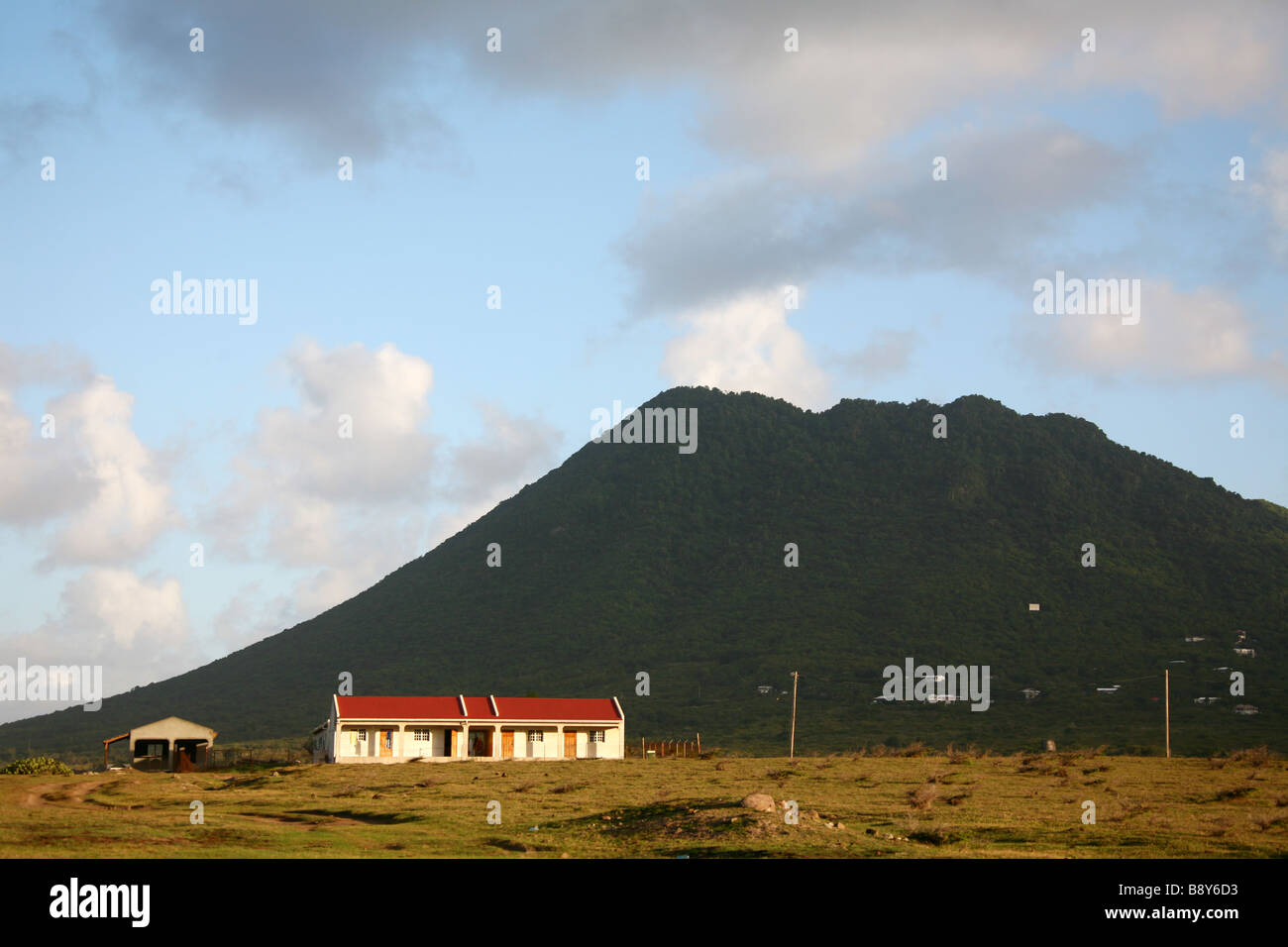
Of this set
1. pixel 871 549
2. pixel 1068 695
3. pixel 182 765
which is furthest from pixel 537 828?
pixel 871 549

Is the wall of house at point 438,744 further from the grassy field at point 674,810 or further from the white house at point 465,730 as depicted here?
the grassy field at point 674,810

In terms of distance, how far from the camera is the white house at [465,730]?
6712 centimetres

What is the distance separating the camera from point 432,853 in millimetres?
28516

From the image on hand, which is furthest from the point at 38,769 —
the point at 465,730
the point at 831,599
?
the point at 831,599

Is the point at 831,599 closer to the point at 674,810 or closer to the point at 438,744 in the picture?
the point at 438,744

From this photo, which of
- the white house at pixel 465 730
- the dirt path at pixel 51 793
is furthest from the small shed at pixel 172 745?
the dirt path at pixel 51 793

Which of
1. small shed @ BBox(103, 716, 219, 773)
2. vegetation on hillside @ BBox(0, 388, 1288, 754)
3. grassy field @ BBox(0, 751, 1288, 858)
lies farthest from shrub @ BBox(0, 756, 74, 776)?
vegetation on hillside @ BBox(0, 388, 1288, 754)

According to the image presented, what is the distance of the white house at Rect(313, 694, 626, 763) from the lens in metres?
67.1

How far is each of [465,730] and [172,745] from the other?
47.9ft

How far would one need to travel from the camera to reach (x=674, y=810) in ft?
118

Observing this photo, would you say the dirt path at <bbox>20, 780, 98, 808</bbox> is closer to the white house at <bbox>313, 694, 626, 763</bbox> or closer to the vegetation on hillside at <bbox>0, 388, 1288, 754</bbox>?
the white house at <bbox>313, 694, 626, 763</bbox>

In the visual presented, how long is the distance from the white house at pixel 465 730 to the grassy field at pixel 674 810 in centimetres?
607

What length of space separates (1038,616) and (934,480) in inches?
1769
